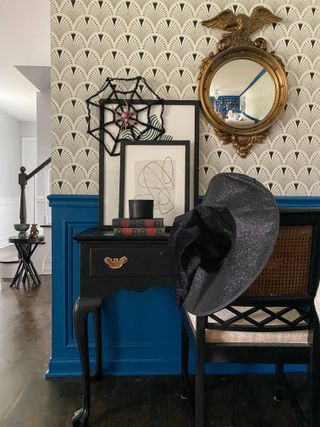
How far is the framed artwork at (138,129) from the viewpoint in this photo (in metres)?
1.93

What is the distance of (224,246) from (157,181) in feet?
2.78

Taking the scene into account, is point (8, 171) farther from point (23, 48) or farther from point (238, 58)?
point (238, 58)

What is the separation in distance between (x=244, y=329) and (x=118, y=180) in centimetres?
105

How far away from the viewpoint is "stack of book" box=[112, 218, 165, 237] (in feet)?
5.16

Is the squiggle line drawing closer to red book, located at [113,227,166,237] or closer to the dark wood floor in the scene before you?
red book, located at [113,227,166,237]

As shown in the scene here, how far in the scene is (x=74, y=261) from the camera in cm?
197

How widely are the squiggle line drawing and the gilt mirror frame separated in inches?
14.6

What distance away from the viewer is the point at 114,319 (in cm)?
200

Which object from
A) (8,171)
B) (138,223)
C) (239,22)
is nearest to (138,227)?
(138,223)

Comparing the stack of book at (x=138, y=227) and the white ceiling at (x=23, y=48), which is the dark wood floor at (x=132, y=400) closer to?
the stack of book at (x=138, y=227)

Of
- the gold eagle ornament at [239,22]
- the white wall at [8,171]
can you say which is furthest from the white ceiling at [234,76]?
the white wall at [8,171]

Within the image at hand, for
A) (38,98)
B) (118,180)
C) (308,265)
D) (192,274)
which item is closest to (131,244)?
(192,274)

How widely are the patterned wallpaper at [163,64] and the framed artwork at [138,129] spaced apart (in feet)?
0.20

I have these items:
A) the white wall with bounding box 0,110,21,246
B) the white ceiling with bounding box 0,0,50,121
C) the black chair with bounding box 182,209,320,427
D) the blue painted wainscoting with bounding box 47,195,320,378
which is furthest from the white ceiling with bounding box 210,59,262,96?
the white wall with bounding box 0,110,21,246
